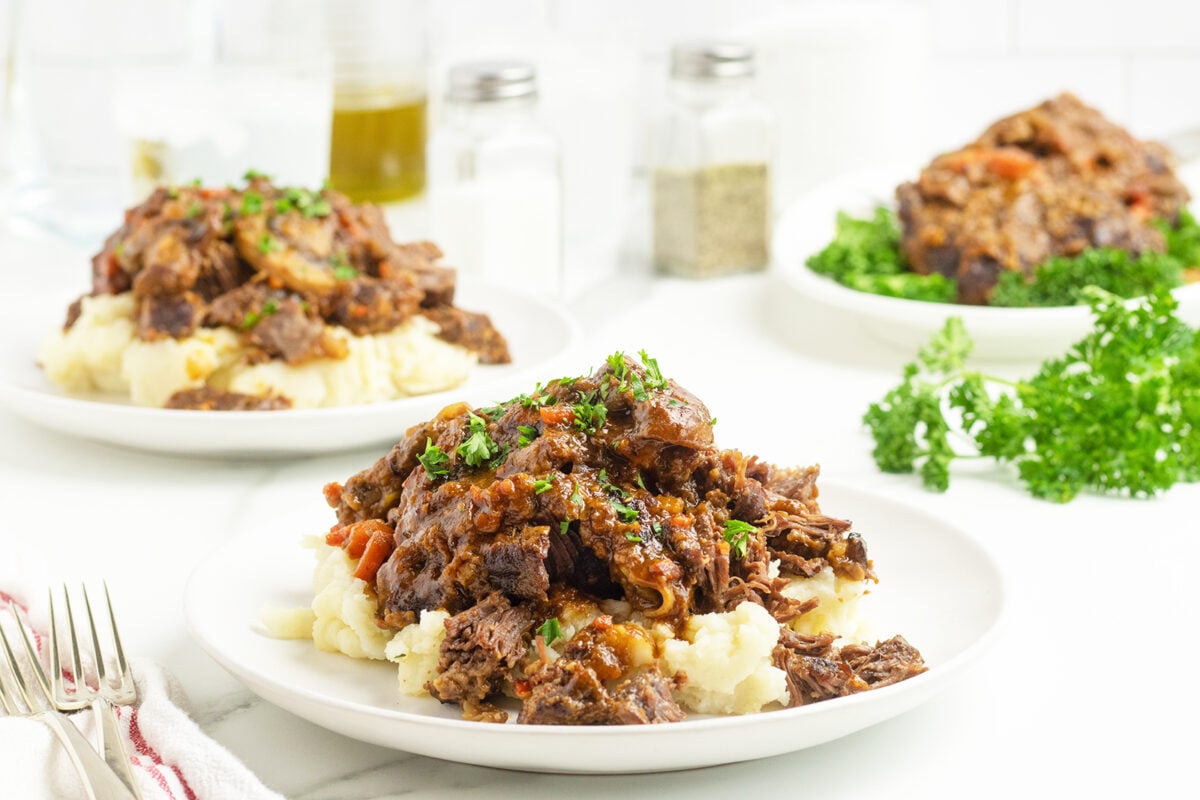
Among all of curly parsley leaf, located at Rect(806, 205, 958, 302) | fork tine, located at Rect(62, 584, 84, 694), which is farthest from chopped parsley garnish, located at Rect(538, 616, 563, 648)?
curly parsley leaf, located at Rect(806, 205, 958, 302)

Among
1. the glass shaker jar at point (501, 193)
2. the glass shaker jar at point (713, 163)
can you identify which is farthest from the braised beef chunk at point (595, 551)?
the glass shaker jar at point (713, 163)

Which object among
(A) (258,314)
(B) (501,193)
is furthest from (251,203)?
(B) (501,193)

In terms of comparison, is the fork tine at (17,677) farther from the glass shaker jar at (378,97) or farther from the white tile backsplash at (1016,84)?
the white tile backsplash at (1016,84)

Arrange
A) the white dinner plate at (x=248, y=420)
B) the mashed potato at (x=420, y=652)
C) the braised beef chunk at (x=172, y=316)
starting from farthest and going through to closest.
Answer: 1. the braised beef chunk at (x=172, y=316)
2. the white dinner plate at (x=248, y=420)
3. the mashed potato at (x=420, y=652)

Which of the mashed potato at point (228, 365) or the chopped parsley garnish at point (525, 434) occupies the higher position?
the chopped parsley garnish at point (525, 434)

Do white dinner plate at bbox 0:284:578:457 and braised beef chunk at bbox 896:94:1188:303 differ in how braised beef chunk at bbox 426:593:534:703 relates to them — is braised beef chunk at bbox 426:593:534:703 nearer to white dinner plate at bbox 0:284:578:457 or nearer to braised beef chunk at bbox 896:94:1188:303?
white dinner plate at bbox 0:284:578:457

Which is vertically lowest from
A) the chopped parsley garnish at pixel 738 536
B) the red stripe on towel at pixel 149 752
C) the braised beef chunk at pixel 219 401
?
the braised beef chunk at pixel 219 401
